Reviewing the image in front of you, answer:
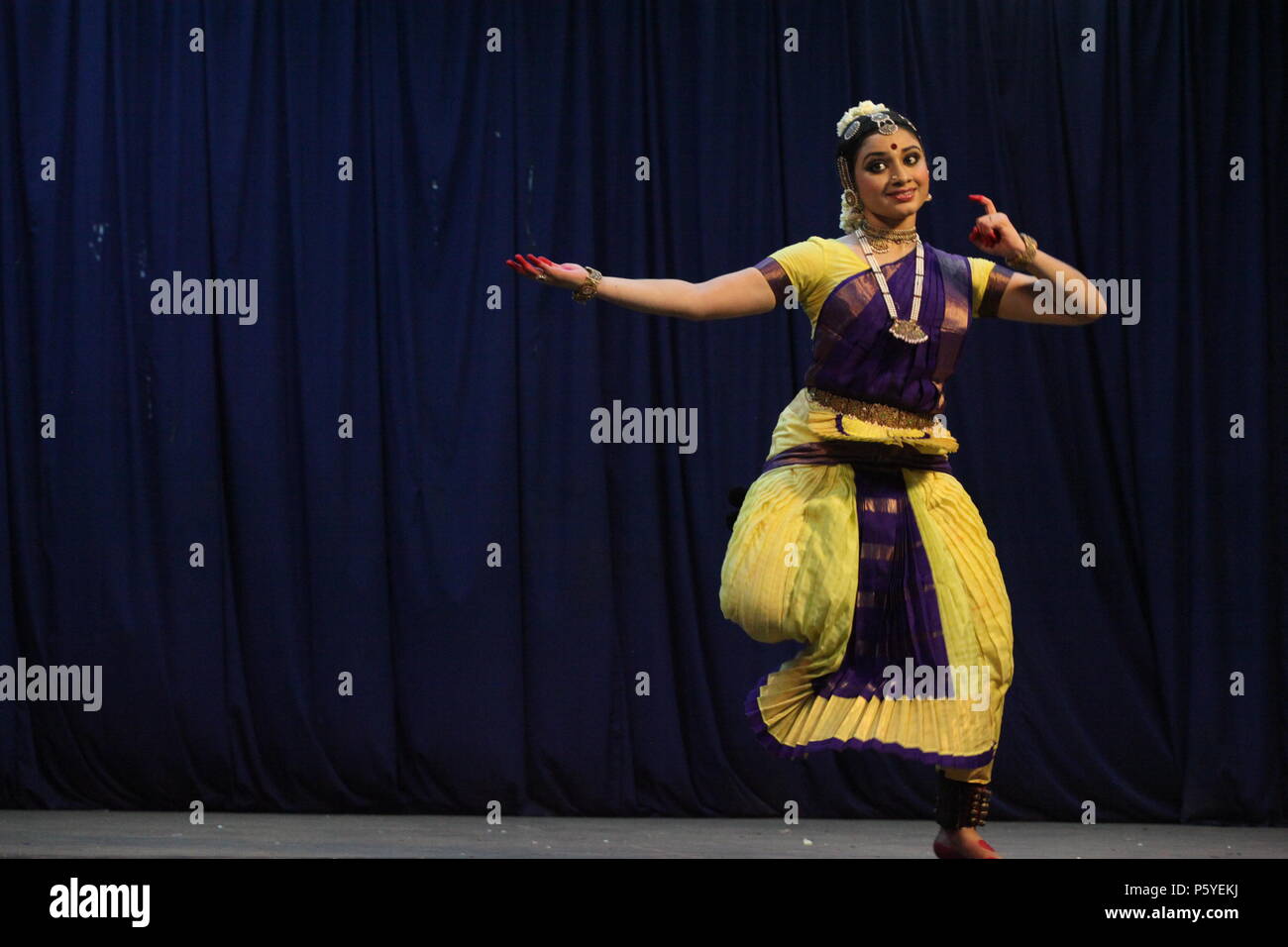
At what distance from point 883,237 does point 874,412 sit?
0.39 meters

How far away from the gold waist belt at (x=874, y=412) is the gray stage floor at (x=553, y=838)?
1.60 meters

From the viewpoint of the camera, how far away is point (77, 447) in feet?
17.8

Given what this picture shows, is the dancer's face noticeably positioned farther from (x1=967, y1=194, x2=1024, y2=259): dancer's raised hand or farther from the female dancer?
(x1=967, y1=194, x2=1024, y2=259): dancer's raised hand

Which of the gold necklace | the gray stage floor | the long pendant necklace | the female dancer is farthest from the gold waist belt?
the gray stage floor

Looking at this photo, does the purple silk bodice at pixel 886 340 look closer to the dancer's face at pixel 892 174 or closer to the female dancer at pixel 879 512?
the female dancer at pixel 879 512

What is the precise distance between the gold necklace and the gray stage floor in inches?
73.4

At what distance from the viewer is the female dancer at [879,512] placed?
10.5ft

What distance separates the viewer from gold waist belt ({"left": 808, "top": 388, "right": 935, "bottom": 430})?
331 centimetres

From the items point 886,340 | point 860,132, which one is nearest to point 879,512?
point 886,340

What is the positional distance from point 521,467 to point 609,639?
0.67 m

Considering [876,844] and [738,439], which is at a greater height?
[738,439]

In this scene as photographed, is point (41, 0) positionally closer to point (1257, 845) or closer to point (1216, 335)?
point (1216, 335)

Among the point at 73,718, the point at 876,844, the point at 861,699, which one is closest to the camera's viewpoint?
the point at 861,699

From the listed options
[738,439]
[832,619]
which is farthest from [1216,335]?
[832,619]
